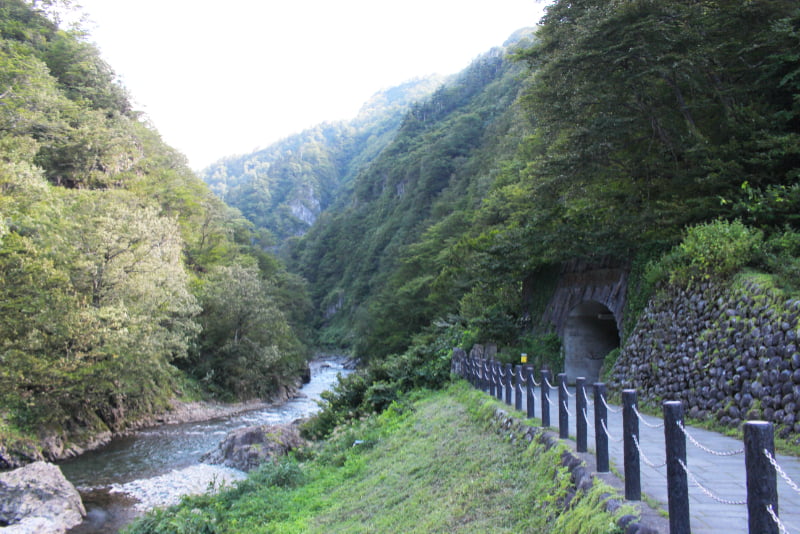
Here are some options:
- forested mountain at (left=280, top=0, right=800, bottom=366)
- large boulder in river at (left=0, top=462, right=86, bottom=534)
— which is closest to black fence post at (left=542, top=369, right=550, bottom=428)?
forested mountain at (left=280, top=0, right=800, bottom=366)

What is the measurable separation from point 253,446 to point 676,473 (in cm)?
1698

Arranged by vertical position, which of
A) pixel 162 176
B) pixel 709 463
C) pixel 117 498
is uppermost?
pixel 162 176

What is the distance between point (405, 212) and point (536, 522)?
7542cm

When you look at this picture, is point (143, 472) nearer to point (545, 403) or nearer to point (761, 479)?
point (545, 403)

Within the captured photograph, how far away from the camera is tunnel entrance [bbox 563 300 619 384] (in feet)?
54.2

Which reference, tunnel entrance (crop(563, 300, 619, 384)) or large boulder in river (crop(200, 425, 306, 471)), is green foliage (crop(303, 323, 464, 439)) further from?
tunnel entrance (crop(563, 300, 619, 384))

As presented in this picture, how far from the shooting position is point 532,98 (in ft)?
57.8

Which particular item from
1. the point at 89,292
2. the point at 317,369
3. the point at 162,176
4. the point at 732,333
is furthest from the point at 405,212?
the point at 732,333

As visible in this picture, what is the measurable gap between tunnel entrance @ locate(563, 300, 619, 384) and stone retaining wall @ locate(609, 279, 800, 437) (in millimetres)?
4676

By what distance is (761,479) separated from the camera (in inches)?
109

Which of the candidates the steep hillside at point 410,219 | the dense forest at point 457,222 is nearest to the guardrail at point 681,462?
the dense forest at point 457,222

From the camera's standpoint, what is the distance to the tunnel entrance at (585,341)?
16.5 m

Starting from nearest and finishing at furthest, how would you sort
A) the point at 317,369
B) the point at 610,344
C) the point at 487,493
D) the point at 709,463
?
the point at 709,463 < the point at 487,493 < the point at 610,344 < the point at 317,369

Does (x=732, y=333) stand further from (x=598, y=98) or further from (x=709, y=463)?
(x=598, y=98)
